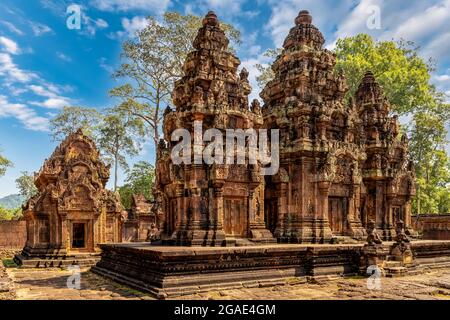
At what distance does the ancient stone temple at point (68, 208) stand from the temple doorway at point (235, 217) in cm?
670

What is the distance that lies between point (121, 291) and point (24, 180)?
38.1 m

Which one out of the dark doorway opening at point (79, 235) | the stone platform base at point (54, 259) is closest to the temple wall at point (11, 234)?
the stone platform base at point (54, 259)

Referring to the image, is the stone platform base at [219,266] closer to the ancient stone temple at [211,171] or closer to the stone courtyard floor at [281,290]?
the stone courtyard floor at [281,290]

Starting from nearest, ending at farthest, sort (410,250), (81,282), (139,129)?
Result: (81,282), (410,250), (139,129)

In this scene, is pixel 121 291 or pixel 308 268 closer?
pixel 121 291

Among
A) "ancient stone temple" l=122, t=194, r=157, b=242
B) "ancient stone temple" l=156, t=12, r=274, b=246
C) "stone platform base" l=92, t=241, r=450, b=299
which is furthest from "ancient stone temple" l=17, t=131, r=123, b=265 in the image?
"ancient stone temple" l=122, t=194, r=157, b=242

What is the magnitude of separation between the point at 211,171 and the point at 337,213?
5630 millimetres

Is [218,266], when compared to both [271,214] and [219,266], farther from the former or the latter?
[271,214]

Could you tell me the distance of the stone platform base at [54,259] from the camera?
15.8 m

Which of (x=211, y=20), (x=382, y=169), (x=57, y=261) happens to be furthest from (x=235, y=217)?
(x=382, y=169)

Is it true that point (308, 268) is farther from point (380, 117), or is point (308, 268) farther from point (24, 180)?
point (24, 180)

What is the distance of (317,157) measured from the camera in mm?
14289
